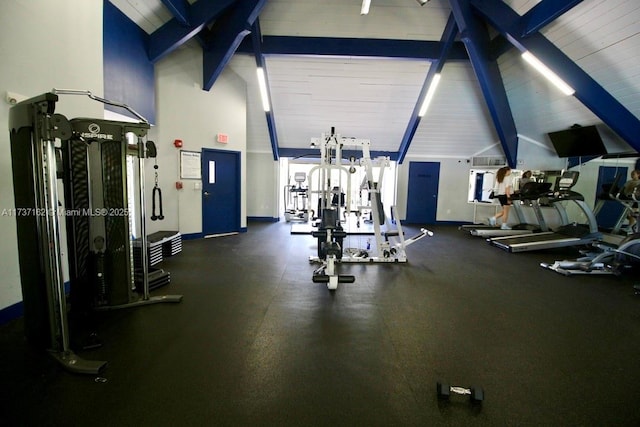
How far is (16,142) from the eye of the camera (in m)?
2.02

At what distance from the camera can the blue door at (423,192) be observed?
29.1ft

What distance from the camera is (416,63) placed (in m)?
6.18

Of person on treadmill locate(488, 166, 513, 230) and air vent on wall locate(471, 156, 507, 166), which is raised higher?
air vent on wall locate(471, 156, 507, 166)

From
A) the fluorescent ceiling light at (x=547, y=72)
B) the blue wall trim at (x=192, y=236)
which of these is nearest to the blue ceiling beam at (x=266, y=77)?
the blue wall trim at (x=192, y=236)

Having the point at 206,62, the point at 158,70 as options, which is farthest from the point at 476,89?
the point at 158,70

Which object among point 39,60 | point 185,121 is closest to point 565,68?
point 185,121

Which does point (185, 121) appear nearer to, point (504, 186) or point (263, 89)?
point (263, 89)

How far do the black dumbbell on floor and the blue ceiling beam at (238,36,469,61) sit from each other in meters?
5.85

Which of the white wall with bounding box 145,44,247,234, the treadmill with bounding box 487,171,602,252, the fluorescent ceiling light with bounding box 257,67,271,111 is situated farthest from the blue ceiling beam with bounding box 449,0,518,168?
the white wall with bounding box 145,44,247,234

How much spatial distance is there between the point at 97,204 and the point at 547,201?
7533mm

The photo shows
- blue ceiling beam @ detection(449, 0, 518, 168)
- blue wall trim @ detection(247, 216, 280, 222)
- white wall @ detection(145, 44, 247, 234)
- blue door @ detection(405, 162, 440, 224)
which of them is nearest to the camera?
blue ceiling beam @ detection(449, 0, 518, 168)

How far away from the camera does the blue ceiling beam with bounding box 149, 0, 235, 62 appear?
4562mm

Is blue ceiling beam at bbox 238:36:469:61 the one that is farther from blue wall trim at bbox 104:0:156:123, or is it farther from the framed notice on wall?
the framed notice on wall

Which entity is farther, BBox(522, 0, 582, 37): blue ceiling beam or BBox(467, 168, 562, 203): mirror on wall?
BBox(467, 168, 562, 203): mirror on wall
